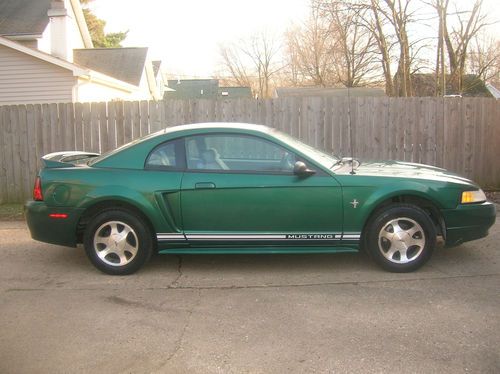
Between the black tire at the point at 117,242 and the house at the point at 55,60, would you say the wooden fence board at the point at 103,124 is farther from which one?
the house at the point at 55,60

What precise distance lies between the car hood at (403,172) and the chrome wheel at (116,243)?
7.15ft

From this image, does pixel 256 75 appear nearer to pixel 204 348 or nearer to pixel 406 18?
pixel 406 18

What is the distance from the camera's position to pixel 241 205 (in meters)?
5.11

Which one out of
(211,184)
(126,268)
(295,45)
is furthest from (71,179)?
(295,45)

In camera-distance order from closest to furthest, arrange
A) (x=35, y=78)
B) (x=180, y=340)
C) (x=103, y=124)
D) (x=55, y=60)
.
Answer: (x=180, y=340) < (x=103, y=124) < (x=55, y=60) < (x=35, y=78)

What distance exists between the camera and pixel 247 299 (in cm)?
459

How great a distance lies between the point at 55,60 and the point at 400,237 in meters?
12.1

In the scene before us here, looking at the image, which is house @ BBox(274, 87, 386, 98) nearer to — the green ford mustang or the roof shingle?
the roof shingle

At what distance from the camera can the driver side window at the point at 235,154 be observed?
526 cm

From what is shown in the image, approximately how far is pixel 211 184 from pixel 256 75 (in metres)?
56.8

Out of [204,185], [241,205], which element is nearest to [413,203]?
[241,205]

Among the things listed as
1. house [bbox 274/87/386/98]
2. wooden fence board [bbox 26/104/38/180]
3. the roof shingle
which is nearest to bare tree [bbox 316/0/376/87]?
house [bbox 274/87/386/98]

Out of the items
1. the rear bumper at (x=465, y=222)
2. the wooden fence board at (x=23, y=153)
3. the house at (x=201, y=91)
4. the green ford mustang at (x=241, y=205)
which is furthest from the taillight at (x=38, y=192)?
the house at (x=201, y=91)

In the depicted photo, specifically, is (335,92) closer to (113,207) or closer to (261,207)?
(261,207)
